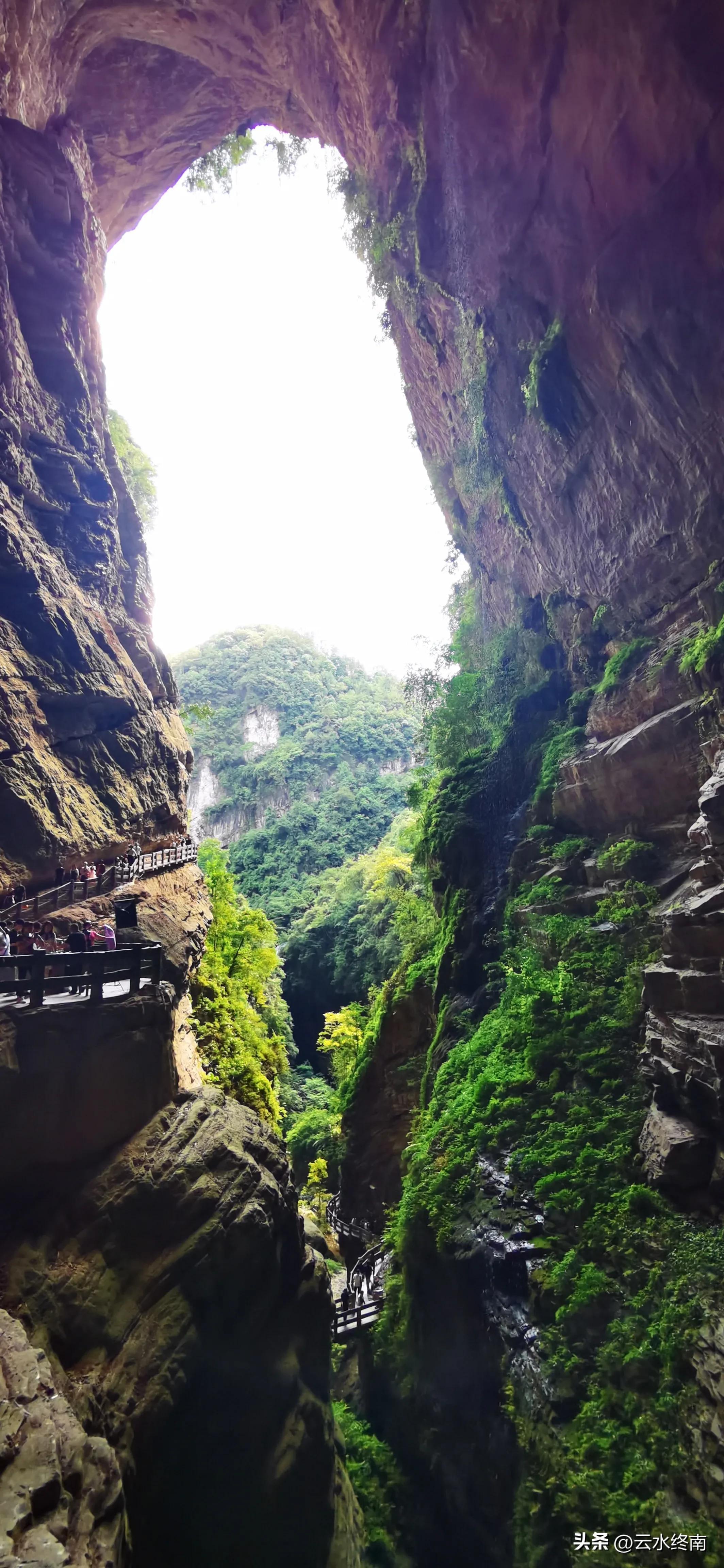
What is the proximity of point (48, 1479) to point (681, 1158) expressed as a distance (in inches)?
257

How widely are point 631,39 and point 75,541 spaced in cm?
1394

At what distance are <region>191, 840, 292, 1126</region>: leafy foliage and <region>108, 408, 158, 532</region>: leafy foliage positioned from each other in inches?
542

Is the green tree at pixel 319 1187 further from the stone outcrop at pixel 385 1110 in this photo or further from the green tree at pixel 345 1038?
the green tree at pixel 345 1038

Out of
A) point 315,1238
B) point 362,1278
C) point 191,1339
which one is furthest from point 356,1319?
point 191,1339

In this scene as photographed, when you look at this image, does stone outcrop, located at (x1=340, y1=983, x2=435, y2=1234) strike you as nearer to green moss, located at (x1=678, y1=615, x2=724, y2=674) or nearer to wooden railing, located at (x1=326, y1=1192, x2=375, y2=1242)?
wooden railing, located at (x1=326, y1=1192, x2=375, y2=1242)

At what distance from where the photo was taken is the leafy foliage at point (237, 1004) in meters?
14.1

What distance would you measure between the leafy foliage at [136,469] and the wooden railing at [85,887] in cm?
1422

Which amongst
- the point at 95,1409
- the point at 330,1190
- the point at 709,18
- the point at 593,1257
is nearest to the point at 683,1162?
the point at 593,1257

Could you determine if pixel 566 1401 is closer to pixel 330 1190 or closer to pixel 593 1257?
pixel 593 1257

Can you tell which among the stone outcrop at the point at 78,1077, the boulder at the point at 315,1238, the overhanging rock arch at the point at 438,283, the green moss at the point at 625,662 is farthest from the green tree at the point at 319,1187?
the green moss at the point at 625,662

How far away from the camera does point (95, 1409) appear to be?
5.87m

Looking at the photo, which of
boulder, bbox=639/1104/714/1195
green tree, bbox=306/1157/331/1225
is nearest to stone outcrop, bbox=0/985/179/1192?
boulder, bbox=639/1104/714/1195

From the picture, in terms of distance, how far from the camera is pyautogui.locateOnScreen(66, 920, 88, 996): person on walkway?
7629 mm

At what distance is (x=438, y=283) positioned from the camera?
54.7ft
